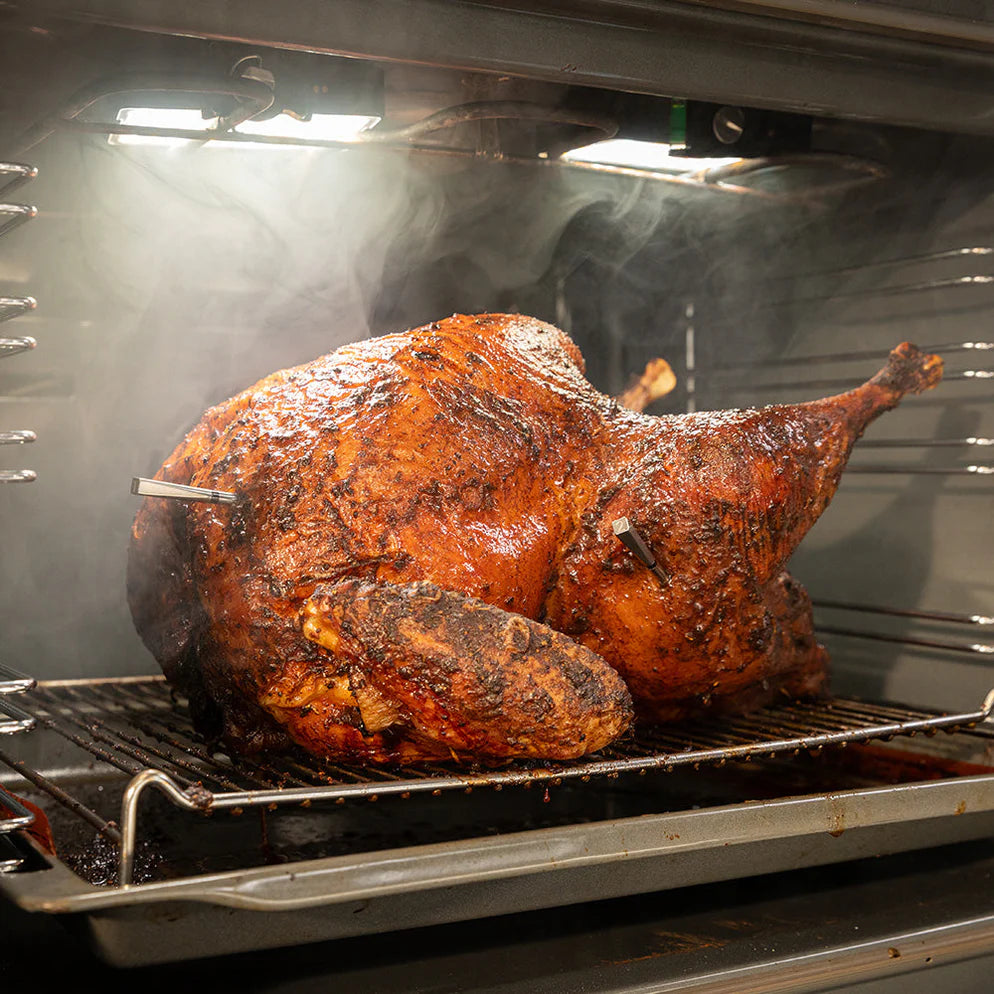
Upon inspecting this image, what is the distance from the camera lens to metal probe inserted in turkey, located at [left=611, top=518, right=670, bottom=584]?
158cm

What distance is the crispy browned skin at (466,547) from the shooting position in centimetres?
138

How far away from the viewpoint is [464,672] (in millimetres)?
1332

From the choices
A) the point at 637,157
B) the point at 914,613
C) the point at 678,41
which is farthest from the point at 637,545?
the point at 637,157

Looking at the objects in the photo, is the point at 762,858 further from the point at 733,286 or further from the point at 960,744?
the point at 733,286

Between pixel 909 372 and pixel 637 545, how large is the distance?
69cm

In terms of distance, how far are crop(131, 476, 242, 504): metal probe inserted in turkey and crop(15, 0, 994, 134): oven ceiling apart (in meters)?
0.52

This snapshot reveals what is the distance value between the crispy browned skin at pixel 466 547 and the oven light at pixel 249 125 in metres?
0.43

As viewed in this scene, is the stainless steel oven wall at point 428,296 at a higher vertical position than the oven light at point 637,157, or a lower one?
lower

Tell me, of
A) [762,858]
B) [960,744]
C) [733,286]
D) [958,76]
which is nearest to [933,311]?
[733,286]

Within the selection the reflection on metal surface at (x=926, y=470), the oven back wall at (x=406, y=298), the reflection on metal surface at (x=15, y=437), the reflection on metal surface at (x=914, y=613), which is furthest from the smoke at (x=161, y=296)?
the reflection on metal surface at (x=914, y=613)

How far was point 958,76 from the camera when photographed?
5.48 feet

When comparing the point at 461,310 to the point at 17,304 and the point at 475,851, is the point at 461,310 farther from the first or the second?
the point at 475,851

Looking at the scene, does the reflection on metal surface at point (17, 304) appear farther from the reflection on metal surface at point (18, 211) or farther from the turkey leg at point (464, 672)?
the turkey leg at point (464, 672)

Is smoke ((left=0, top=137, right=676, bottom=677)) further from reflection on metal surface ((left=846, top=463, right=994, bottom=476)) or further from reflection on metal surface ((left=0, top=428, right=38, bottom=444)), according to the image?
reflection on metal surface ((left=846, top=463, right=994, bottom=476))
